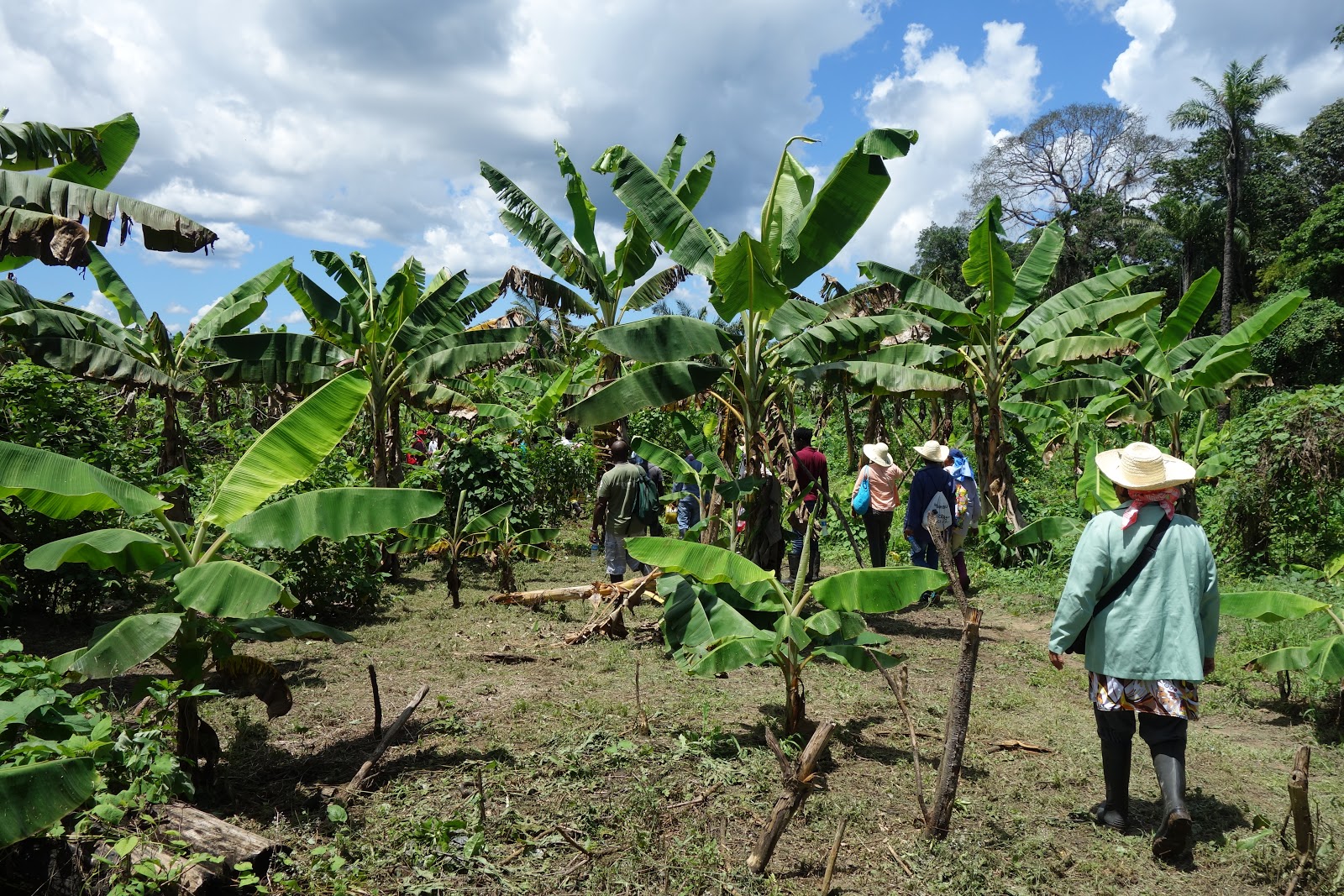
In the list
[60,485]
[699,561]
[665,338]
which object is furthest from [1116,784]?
[60,485]

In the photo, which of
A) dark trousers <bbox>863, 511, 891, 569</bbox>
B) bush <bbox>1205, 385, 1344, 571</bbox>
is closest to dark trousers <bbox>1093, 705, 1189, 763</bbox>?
dark trousers <bbox>863, 511, 891, 569</bbox>

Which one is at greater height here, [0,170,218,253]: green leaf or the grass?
[0,170,218,253]: green leaf

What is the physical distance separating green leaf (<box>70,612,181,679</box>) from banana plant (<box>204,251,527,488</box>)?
17.7ft

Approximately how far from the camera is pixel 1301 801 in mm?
3332

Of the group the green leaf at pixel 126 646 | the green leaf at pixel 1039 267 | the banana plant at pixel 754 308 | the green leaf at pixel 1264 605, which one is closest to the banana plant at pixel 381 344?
the banana plant at pixel 754 308

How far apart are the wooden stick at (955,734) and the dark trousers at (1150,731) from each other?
73 cm

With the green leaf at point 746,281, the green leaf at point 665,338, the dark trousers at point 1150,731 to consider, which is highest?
the green leaf at point 746,281

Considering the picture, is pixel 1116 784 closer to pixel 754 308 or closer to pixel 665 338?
pixel 754 308

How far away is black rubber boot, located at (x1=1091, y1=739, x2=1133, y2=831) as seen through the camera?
4102 millimetres

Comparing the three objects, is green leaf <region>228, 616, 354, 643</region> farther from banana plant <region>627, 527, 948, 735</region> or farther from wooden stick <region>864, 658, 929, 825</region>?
wooden stick <region>864, 658, 929, 825</region>

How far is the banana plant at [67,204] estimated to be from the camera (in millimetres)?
6355

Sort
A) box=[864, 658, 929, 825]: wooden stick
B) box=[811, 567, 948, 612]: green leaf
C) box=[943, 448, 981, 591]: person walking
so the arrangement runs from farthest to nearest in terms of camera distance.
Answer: box=[943, 448, 981, 591]: person walking → box=[811, 567, 948, 612]: green leaf → box=[864, 658, 929, 825]: wooden stick

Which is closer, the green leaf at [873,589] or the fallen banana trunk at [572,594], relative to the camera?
the green leaf at [873,589]

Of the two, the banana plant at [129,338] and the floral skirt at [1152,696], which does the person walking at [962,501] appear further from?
the banana plant at [129,338]
